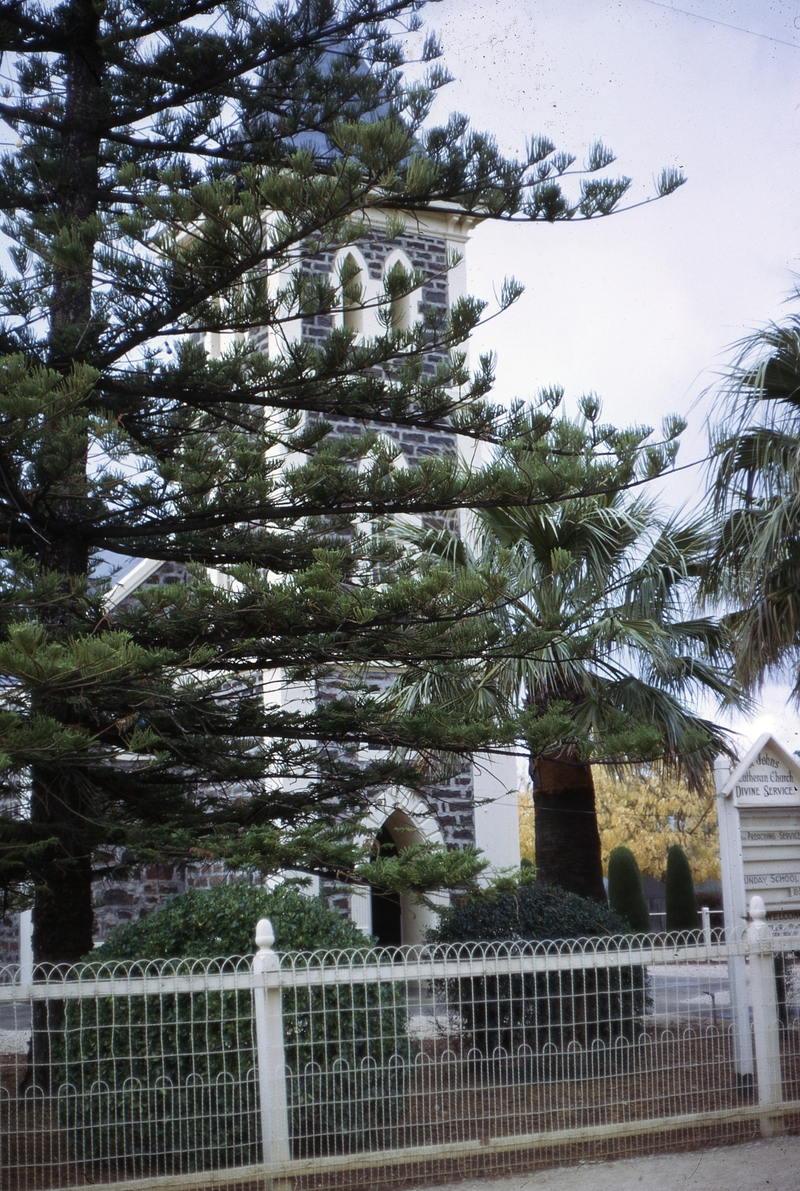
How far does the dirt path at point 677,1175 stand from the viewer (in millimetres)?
5859

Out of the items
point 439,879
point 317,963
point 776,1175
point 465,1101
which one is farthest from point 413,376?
point 776,1175

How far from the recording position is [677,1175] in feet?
19.9

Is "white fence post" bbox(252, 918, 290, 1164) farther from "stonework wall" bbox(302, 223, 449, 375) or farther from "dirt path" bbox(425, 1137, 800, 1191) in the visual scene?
"stonework wall" bbox(302, 223, 449, 375)

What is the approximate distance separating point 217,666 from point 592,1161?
3.88 meters

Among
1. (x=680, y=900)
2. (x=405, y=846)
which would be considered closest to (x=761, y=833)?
(x=405, y=846)

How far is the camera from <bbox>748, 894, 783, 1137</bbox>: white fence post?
710 cm

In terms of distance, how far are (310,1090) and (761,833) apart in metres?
4.35

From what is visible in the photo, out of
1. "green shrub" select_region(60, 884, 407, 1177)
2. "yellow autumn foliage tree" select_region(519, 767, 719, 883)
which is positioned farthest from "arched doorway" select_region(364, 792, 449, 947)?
"yellow autumn foliage tree" select_region(519, 767, 719, 883)

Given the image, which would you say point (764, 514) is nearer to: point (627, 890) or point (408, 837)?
point (408, 837)

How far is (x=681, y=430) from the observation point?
24.5ft

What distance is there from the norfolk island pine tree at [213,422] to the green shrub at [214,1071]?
40.2 inches

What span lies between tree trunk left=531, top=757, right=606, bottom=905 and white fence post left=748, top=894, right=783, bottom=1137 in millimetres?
3398

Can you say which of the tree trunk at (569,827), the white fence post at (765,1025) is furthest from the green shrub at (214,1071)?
the tree trunk at (569,827)

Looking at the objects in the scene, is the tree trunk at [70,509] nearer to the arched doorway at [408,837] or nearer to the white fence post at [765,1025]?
the white fence post at [765,1025]
